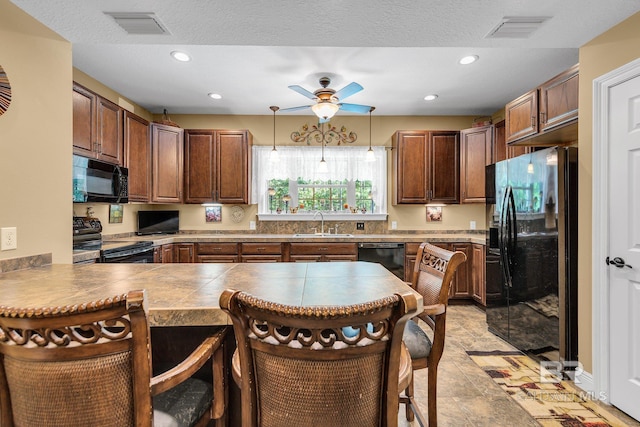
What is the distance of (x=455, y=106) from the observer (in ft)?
14.4

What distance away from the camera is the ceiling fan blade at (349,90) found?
2.94m

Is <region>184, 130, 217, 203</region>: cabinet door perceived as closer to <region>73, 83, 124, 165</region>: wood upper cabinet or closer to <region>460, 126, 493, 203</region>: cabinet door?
<region>73, 83, 124, 165</region>: wood upper cabinet

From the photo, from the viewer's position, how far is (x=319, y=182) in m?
4.88

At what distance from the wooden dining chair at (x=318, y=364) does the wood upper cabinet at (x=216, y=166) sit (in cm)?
376

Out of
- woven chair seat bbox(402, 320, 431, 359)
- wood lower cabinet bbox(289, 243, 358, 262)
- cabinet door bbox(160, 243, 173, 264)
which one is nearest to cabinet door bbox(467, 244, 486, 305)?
wood lower cabinet bbox(289, 243, 358, 262)

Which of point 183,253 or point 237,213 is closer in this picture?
point 183,253

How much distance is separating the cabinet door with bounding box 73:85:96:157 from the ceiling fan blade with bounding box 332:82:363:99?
2.32 m

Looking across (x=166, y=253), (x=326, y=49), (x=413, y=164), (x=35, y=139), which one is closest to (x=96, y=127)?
(x=35, y=139)

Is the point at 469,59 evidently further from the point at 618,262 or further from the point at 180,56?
the point at 180,56

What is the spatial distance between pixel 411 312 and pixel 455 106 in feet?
14.1

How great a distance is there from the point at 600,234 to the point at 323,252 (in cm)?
270

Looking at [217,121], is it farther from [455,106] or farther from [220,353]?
[220,353]

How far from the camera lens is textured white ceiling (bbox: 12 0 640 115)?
1.88 m

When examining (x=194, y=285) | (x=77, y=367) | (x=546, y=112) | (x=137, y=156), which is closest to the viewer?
(x=77, y=367)
